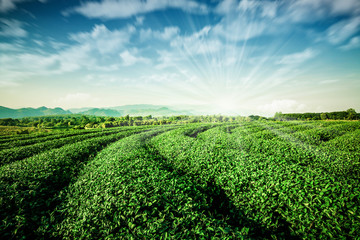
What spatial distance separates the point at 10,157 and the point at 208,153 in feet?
85.3

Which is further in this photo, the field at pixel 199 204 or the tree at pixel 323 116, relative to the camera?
the tree at pixel 323 116

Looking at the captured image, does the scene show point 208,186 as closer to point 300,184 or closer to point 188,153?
point 188,153

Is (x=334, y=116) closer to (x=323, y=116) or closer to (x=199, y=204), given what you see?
(x=323, y=116)

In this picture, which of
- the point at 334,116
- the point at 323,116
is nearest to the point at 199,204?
the point at 334,116

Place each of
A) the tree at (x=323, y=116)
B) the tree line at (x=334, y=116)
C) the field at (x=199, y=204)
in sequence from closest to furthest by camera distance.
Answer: the field at (x=199, y=204) → the tree line at (x=334, y=116) → the tree at (x=323, y=116)

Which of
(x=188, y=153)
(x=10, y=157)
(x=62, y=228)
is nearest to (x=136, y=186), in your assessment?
(x=62, y=228)

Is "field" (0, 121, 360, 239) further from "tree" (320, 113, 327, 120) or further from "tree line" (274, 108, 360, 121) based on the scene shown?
"tree" (320, 113, 327, 120)

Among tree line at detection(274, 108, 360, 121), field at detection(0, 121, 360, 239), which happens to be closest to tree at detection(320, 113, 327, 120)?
tree line at detection(274, 108, 360, 121)

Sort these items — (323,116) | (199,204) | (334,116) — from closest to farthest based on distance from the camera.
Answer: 1. (199,204)
2. (334,116)
3. (323,116)

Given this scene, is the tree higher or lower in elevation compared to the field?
higher

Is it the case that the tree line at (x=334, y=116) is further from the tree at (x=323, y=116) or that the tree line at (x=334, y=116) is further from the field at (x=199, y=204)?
the field at (x=199, y=204)

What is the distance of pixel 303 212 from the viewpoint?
19.0 ft

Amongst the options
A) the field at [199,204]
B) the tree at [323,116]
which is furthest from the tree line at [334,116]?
the field at [199,204]

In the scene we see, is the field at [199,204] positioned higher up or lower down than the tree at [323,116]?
lower down
